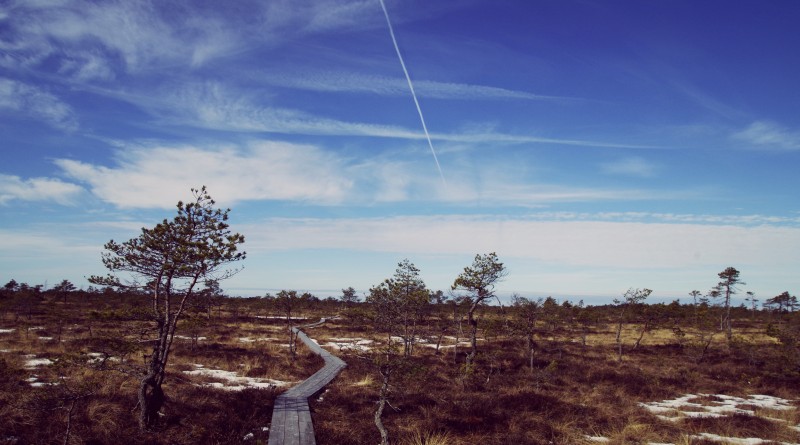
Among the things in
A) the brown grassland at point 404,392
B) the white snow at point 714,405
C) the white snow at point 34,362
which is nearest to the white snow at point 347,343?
the brown grassland at point 404,392

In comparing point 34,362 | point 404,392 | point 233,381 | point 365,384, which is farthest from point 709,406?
point 34,362

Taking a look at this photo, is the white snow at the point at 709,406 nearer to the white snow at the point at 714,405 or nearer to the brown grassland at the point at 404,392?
the white snow at the point at 714,405

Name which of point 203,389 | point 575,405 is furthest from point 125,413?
point 575,405

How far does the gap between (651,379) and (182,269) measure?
29153mm

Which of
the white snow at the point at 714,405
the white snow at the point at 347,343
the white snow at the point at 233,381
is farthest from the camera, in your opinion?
the white snow at the point at 347,343

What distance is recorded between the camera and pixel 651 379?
2677cm

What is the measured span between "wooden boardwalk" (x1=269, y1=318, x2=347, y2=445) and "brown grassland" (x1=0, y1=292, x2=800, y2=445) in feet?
1.45

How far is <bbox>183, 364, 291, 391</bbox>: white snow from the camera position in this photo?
20797mm

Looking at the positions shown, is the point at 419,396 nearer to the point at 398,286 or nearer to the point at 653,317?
the point at 398,286

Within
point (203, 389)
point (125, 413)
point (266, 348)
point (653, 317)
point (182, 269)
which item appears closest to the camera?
point (182, 269)

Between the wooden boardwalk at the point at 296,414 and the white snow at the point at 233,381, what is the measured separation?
167cm

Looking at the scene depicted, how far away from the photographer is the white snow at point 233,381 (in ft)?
68.2

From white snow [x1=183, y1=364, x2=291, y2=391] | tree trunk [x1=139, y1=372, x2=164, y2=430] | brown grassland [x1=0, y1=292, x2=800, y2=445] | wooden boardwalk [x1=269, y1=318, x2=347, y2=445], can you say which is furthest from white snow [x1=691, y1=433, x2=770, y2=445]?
tree trunk [x1=139, y1=372, x2=164, y2=430]

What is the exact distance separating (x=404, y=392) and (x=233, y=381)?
31.7 ft
